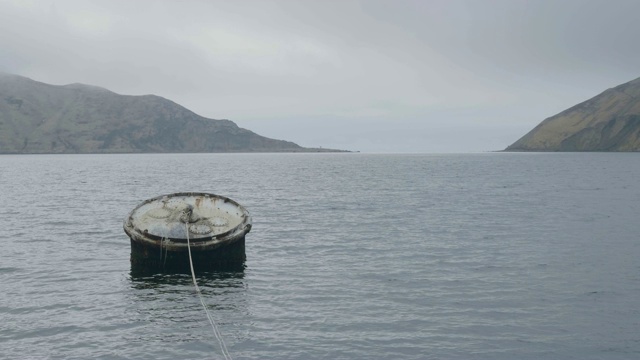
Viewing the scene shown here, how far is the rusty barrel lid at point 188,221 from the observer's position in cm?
2520

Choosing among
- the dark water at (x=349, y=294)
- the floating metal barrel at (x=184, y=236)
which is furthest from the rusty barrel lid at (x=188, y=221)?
the dark water at (x=349, y=294)

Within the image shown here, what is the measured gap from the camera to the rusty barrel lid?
2520 cm

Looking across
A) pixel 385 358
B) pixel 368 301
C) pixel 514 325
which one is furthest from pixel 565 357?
pixel 368 301

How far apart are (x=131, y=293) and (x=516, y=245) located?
21.0 m

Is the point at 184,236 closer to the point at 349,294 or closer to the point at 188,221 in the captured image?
the point at 188,221

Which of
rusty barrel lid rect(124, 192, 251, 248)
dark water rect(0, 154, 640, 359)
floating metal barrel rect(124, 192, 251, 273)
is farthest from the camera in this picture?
rusty barrel lid rect(124, 192, 251, 248)

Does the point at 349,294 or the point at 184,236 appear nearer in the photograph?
the point at 349,294

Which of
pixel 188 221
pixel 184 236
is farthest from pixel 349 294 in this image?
pixel 188 221

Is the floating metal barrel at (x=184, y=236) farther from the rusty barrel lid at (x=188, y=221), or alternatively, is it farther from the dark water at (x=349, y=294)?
the dark water at (x=349, y=294)

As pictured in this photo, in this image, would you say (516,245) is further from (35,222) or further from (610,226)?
(35,222)

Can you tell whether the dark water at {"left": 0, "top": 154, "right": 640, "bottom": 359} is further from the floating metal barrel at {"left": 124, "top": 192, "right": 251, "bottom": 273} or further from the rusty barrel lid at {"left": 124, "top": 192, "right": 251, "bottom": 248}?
the rusty barrel lid at {"left": 124, "top": 192, "right": 251, "bottom": 248}

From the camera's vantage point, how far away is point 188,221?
26.8 meters

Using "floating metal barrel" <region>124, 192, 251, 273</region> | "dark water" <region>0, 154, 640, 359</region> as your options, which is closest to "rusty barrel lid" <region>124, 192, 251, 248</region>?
"floating metal barrel" <region>124, 192, 251, 273</region>

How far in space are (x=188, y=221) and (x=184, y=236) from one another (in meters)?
1.33
